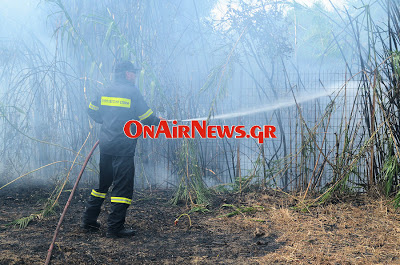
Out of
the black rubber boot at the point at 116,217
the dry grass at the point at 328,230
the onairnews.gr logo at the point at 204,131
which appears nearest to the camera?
the dry grass at the point at 328,230

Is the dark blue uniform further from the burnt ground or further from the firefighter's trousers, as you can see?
the burnt ground

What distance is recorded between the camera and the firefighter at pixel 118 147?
11.7 ft

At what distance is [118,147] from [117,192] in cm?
44

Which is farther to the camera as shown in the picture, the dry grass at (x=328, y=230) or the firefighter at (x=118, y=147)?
the firefighter at (x=118, y=147)

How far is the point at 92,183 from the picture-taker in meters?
5.88

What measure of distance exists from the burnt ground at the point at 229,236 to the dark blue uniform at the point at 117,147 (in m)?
0.30

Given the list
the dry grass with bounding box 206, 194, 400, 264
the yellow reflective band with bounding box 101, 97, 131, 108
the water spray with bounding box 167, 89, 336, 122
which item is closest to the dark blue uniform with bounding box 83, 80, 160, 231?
the yellow reflective band with bounding box 101, 97, 131, 108

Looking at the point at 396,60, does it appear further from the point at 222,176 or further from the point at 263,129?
the point at 222,176

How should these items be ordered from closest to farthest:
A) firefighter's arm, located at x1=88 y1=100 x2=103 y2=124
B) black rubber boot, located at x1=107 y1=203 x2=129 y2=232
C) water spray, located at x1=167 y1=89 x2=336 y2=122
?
black rubber boot, located at x1=107 y1=203 x2=129 y2=232 → firefighter's arm, located at x1=88 y1=100 x2=103 y2=124 → water spray, located at x1=167 y1=89 x2=336 y2=122

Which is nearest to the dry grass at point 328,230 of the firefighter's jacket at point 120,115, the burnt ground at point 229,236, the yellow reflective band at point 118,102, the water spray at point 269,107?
the burnt ground at point 229,236

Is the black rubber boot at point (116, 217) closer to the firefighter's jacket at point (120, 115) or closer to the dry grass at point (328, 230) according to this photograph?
the firefighter's jacket at point (120, 115)

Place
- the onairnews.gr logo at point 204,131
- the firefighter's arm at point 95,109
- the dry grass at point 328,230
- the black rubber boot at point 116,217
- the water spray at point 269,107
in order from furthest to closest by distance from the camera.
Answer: the water spray at point 269,107, the onairnews.gr logo at point 204,131, the firefighter's arm at point 95,109, the black rubber boot at point 116,217, the dry grass at point 328,230

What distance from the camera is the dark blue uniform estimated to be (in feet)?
11.7

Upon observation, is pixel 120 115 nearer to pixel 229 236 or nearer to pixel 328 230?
pixel 229 236
